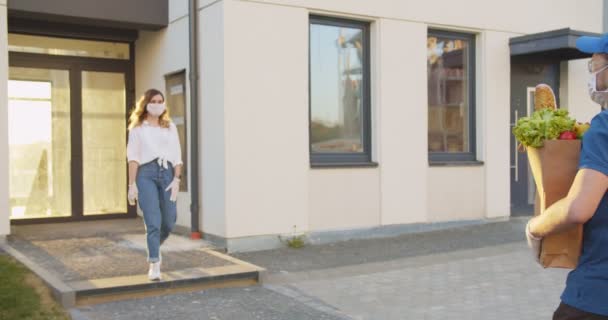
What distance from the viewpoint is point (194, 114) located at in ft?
27.9

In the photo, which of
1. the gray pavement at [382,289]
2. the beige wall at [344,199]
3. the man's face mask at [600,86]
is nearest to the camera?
the man's face mask at [600,86]

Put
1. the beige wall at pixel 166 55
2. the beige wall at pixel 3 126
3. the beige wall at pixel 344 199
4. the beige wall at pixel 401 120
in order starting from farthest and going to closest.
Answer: the beige wall at pixel 401 120 → the beige wall at pixel 166 55 → the beige wall at pixel 344 199 → the beige wall at pixel 3 126

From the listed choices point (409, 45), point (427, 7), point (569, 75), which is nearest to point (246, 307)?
point (409, 45)

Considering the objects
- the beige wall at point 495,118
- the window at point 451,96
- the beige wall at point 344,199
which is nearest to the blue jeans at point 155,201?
the beige wall at point 344,199

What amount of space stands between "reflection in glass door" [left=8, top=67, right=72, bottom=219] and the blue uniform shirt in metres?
8.79

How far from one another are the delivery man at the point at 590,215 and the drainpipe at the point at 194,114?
6581 millimetres

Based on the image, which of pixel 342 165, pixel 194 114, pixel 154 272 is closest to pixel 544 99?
pixel 154 272

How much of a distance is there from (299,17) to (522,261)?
4.09 metres

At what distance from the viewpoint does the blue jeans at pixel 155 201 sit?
5980mm

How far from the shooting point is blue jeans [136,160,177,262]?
5980 mm

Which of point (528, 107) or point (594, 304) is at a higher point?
point (528, 107)

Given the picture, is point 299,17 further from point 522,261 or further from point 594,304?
point 594,304

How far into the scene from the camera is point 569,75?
37.7 ft

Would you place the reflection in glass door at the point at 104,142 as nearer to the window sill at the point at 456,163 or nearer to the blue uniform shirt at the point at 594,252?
the window sill at the point at 456,163
